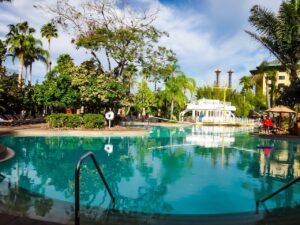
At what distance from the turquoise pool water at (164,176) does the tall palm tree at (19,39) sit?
25052 millimetres

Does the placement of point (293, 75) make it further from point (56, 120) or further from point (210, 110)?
point (210, 110)

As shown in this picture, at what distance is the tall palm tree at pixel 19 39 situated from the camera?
122ft

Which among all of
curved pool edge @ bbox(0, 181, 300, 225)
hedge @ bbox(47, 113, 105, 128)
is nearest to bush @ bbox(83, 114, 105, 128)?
hedge @ bbox(47, 113, 105, 128)

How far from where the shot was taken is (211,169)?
36.6ft

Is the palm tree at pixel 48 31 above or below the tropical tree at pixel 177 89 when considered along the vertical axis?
above

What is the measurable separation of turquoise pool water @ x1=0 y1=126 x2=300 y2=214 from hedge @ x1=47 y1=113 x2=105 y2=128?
266 inches

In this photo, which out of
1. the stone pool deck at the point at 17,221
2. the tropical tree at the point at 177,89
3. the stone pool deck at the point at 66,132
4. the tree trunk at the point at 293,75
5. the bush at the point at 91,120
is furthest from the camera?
the tropical tree at the point at 177,89

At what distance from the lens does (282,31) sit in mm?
21219

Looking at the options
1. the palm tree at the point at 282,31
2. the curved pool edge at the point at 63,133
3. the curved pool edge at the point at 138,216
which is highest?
the palm tree at the point at 282,31

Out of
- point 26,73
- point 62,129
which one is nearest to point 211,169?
point 62,129

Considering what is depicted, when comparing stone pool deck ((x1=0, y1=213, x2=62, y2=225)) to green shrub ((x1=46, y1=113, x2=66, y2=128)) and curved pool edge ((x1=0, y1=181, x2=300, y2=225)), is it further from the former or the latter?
green shrub ((x1=46, y1=113, x2=66, y2=128))

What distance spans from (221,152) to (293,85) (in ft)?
37.1

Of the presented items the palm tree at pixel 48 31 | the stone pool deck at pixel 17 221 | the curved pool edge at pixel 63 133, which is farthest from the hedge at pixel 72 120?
the palm tree at pixel 48 31

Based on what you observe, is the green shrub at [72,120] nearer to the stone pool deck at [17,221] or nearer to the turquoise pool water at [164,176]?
the turquoise pool water at [164,176]
